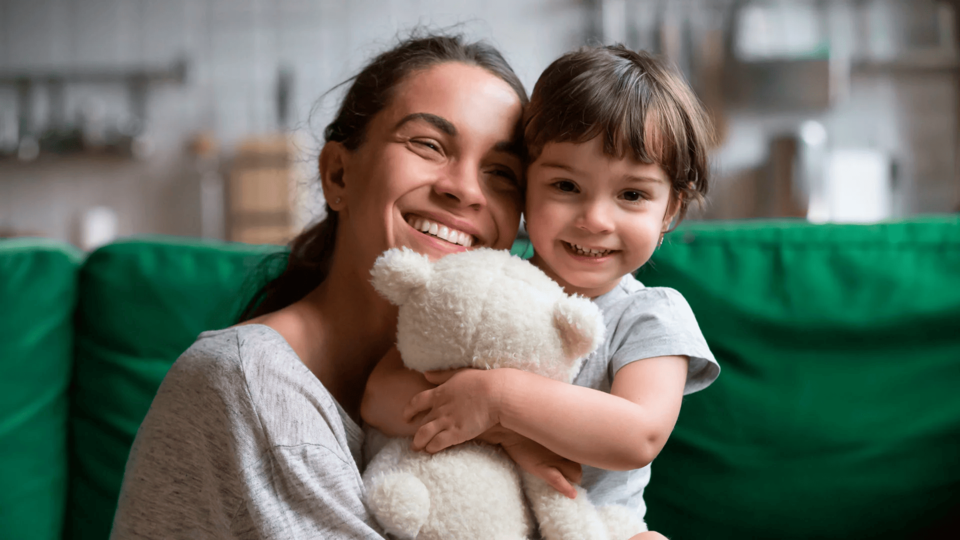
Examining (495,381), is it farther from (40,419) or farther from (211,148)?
(211,148)

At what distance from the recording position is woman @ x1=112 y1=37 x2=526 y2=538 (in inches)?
29.0

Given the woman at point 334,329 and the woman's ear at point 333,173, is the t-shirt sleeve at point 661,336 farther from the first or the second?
the woman's ear at point 333,173

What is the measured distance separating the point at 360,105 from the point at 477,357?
463mm

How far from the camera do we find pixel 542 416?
69 centimetres

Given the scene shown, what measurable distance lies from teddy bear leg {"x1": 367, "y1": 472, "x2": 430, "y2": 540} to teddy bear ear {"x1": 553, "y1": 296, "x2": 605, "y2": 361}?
0.20m

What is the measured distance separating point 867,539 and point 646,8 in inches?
130

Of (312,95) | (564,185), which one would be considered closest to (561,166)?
(564,185)

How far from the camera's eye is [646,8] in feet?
Result: 12.7

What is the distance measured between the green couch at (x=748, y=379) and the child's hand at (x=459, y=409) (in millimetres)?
559

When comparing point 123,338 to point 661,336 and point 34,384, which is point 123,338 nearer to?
point 34,384

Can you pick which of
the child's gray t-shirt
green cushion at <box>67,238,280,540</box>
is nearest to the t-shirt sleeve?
the child's gray t-shirt

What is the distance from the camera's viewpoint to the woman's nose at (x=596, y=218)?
799 mm

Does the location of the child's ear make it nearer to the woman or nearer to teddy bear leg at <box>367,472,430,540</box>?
the woman

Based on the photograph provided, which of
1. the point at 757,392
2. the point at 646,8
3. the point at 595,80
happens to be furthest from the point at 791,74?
the point at 595,80
